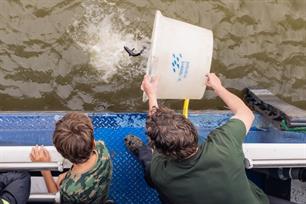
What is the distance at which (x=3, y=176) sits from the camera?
2965 mm

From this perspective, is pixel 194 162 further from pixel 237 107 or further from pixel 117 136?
pixel 117 136

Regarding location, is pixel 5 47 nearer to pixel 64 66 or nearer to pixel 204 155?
pixel 64 66

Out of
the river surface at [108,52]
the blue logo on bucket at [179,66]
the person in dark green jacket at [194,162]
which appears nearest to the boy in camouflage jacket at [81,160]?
the person in dark green jacket at [194,162]

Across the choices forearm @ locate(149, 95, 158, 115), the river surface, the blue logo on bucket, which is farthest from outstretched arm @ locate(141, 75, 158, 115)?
the river surface

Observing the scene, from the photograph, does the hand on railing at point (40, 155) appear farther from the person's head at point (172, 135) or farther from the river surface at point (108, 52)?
the river surface at point (108, 52)

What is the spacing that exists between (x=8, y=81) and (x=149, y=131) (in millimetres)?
2614

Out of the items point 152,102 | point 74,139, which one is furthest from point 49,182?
point 152,102

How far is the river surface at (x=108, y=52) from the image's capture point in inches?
193

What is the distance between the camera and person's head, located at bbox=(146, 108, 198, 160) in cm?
255

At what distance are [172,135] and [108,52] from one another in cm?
252

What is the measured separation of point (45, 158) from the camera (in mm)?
3141

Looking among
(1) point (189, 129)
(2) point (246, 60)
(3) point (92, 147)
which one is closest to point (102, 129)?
(3) point (92, 147)

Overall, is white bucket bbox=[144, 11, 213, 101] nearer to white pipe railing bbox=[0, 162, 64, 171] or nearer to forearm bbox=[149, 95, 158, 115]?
forearm bbox=[149, 95, 158, 115]

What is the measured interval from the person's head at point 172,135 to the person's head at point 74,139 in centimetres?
33
